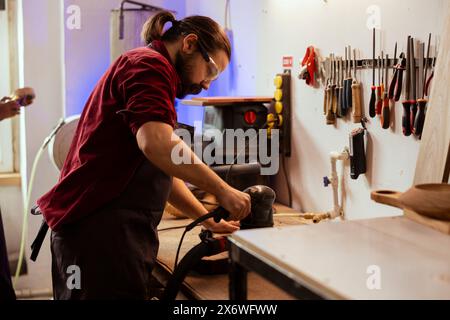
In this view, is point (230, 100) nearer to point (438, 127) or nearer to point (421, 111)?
point (421, 111)

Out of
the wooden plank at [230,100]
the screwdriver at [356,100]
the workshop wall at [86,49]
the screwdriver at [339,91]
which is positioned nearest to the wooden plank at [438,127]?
the screwdriver at [356,100]

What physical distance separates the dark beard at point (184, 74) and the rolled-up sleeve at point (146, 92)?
180 mm

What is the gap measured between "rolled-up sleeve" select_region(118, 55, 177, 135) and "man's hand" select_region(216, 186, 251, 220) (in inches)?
8.9

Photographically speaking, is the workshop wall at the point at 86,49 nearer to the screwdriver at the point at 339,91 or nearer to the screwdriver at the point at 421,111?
the screwdriver at the point at 339,91

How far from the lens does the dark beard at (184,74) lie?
5.47ft

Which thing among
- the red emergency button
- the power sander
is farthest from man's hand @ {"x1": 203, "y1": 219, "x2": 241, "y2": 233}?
the red emergency button

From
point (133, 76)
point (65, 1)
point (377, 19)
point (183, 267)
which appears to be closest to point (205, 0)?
point (65, 1)

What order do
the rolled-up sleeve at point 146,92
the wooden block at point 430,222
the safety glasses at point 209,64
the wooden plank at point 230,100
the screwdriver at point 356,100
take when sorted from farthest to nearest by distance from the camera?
1. the wooden plank at point 230,100
2. the screwdriver at point 356,100
3. the safety glasses at point 209,64
4. the rolled-up sleeve at point 146,92
5. the wooden block at point 430,222

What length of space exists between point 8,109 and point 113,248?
121 cm

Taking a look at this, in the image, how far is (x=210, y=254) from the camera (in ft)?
5.05

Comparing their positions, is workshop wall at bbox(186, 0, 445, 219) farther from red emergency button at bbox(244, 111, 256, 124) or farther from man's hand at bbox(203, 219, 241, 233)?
man's hand at bbox(203, 219, 241, 233)

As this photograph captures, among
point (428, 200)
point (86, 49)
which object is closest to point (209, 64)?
point (428, 200)

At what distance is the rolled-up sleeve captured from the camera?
1.39 m
